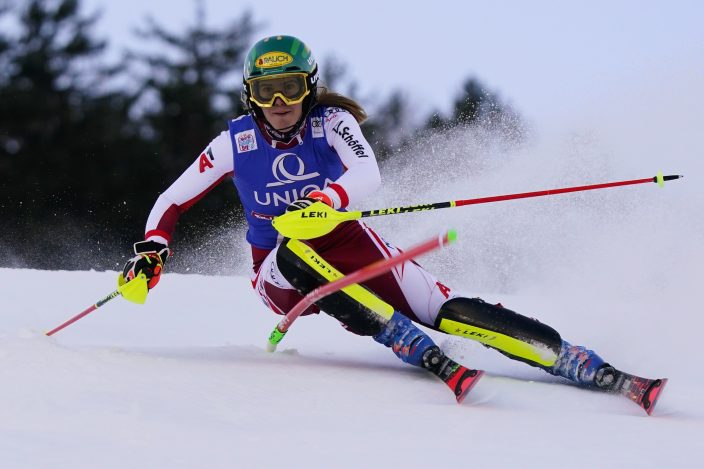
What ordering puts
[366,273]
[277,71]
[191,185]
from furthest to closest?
[191,185] → [277,71] → [366,273]

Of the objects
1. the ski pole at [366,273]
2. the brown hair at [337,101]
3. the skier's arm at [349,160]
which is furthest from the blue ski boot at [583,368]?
the brown hair at [337,101]

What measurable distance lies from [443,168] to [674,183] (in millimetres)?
2083

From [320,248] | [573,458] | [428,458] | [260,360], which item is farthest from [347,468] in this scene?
[320,248]

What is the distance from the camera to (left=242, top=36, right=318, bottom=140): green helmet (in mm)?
3697

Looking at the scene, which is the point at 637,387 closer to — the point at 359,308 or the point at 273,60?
the point at 359,308

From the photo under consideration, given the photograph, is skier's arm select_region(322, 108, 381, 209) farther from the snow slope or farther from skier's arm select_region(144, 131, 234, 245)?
the snow slope

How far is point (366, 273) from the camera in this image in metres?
2.68

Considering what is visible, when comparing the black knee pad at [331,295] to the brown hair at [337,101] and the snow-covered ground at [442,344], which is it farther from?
the brown hair at [337,101]

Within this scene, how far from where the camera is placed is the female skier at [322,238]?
3.47m

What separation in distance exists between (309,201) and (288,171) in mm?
576

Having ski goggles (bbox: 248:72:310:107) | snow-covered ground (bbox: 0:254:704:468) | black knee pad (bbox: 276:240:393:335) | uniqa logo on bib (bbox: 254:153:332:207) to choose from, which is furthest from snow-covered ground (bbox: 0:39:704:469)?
ski goggles (bbox: 248:72:310:107)

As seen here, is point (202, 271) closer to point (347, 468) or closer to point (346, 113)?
point (346, 113)

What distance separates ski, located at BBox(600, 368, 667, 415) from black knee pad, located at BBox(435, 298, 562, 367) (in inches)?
9.2

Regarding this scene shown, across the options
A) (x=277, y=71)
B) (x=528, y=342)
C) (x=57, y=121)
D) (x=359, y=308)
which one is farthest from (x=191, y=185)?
(x=57, y=121)
